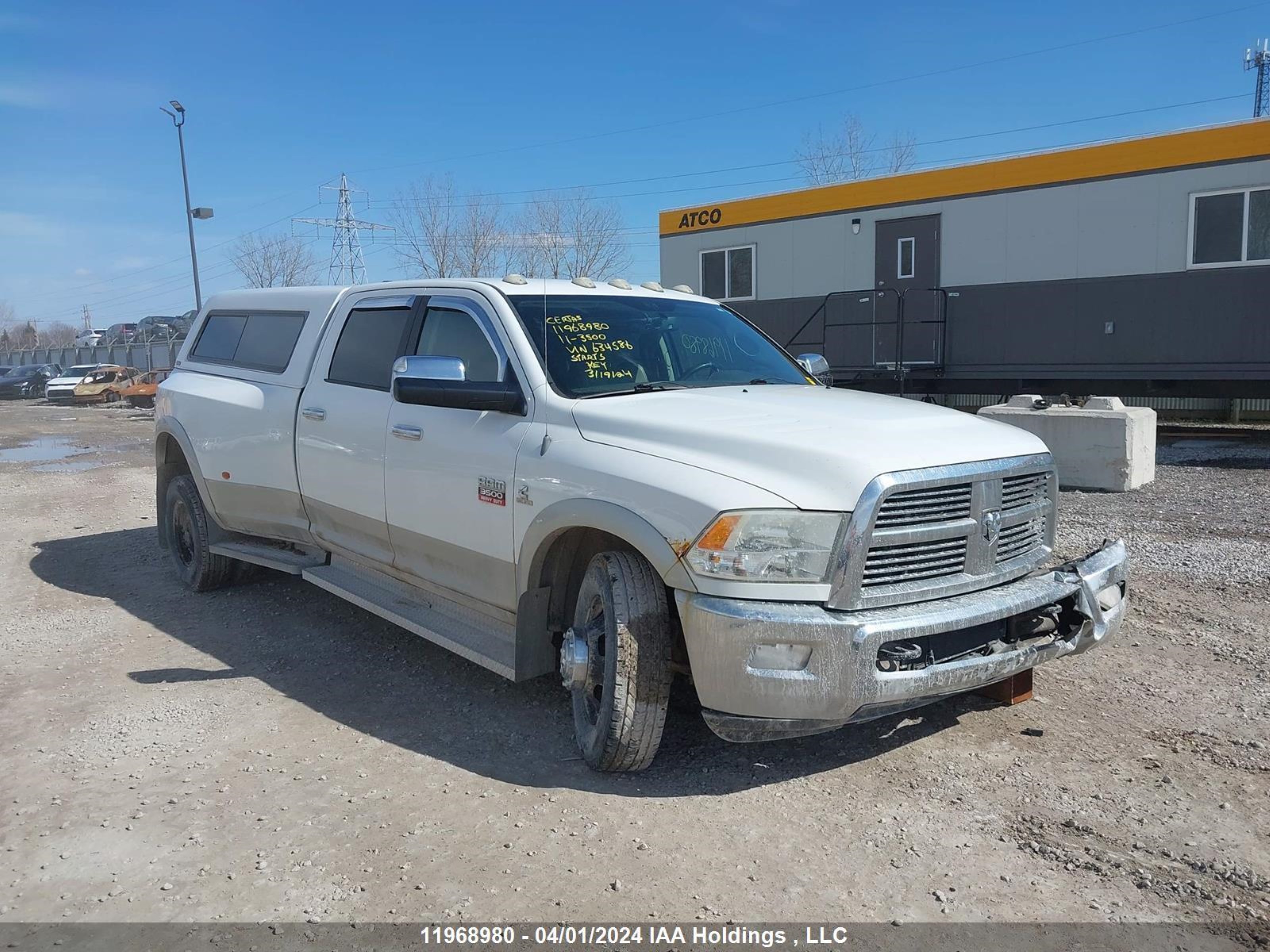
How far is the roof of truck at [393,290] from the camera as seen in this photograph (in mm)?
4879

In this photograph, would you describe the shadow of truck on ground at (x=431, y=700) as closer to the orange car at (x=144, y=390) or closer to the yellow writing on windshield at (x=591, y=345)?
the yellow writing on windshield at (x=591, y=345)

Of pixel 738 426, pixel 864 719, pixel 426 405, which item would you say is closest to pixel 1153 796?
pixel 864 719

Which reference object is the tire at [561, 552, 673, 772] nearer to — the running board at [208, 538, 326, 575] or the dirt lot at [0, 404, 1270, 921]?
the dirt lot at [0, 404, 1270, 921]

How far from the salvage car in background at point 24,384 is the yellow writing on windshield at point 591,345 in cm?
4583

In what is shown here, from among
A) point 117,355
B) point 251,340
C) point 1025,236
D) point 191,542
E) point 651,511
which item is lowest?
point 191,542

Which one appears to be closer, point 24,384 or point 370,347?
point 370,347

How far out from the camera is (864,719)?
11.4ft

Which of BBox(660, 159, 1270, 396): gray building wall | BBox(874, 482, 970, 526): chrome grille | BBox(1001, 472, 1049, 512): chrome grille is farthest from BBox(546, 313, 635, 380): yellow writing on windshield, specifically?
BBox(660, 159, 1270, 396): gray building wall

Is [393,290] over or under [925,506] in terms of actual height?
over

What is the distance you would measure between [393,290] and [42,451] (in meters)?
15.6

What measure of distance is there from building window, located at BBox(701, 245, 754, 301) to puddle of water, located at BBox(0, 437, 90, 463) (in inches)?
436

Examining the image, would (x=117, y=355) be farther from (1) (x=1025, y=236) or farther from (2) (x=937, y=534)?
(2) (x=937, y=534)

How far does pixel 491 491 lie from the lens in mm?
4305

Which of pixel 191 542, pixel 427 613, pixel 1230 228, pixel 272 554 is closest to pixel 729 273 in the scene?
pixel 1230 228
